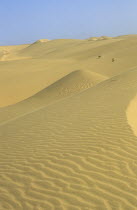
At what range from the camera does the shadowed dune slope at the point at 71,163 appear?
13.0ft

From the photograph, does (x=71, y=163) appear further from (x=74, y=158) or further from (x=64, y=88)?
(x=64, y=88)

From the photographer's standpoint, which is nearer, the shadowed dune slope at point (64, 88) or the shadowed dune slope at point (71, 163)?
the shadowed dune slope at point (71, 163)

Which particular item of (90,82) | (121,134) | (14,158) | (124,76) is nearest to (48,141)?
(14,158)

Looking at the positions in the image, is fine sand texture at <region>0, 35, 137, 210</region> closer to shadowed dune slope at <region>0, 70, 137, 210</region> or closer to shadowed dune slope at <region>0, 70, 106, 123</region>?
shadowed dune slope at <region>0, 70, 137, 210</region>

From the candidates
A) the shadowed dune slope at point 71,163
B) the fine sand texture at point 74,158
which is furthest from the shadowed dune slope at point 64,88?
the shadowed dune slope at point 71,163

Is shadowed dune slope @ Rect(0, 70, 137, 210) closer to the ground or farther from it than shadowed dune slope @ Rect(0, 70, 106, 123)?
closer to the ground

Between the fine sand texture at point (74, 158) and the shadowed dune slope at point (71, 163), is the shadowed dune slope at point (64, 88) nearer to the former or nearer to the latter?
the fine sand texture at point (74, 158)

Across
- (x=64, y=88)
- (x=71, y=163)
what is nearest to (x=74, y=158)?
(x=71, y=163)

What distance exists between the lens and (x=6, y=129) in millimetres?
8414

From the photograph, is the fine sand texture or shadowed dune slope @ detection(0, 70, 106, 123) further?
shadowed dune slope @ detection(0, 70, 106, 123)

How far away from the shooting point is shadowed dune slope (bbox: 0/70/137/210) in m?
3.96

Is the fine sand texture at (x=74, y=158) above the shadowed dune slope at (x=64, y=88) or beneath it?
beneath

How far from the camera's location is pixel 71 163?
4.96 m

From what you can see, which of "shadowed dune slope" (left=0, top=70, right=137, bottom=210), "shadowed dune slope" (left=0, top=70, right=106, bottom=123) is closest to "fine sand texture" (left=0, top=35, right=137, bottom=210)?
"shadowed dune slope" (left=0, top=70, right=137, bottom=210)
